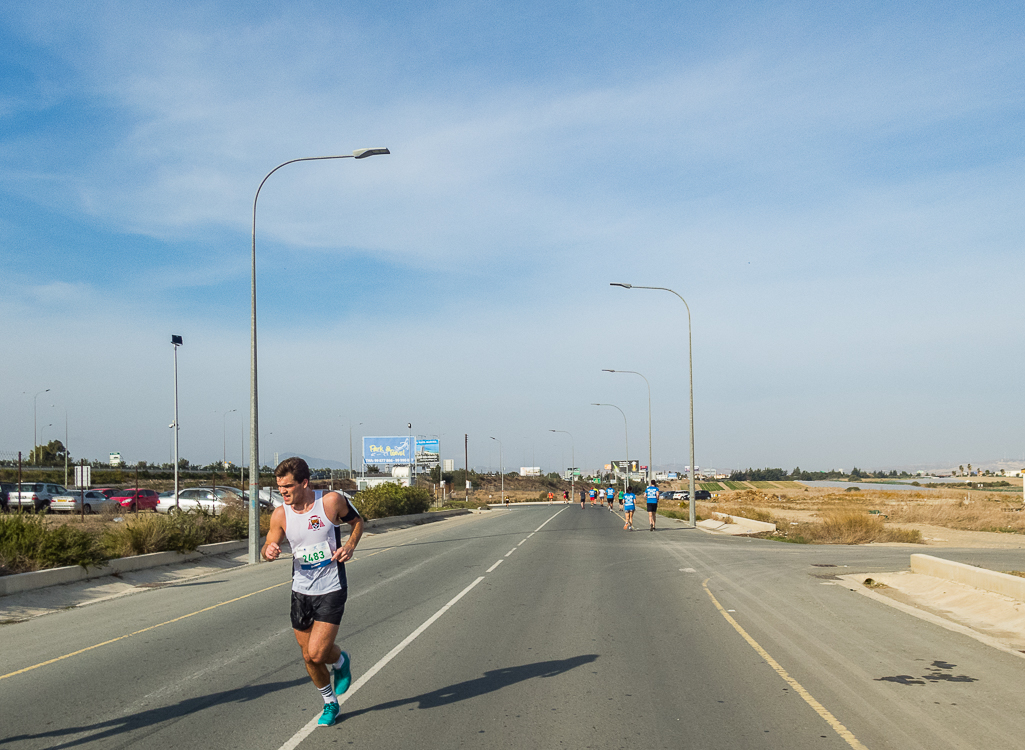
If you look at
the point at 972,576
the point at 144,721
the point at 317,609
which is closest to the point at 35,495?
the point at 144,721

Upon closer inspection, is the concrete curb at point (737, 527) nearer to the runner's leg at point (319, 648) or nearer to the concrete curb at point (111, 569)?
the concrete curb at point (111, 569)

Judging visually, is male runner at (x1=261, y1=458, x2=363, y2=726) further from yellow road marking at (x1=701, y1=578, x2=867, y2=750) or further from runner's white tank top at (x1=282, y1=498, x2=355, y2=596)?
yellow road marking at (x1=701, y1=578, x2=867, y2=750)

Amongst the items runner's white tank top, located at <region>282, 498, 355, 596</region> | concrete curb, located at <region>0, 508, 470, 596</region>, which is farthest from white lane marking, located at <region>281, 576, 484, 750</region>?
concrete curb, located at <region>0, 508, 470, 596</region>

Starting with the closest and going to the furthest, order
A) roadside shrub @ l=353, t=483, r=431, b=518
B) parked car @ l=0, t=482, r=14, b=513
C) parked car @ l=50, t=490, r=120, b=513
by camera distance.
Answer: parked car @ l=0, t=482, r=14, b=513 < roadside shrub @ l=353, t=483, r=431, b=518 < parked car @ l=50, t=490, r=120, b=513

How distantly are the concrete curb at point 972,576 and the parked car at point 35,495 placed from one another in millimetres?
36762

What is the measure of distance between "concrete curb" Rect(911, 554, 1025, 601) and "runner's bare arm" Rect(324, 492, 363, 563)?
32.7 feet

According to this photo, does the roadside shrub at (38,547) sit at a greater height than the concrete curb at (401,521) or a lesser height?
greater

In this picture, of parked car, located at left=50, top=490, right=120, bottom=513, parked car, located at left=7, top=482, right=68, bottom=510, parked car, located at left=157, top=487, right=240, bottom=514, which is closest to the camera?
parked car, located at left=157, top=487, right=240, bottom=514

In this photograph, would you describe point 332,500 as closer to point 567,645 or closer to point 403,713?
point 403,713

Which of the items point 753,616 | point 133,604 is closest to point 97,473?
point 133,604

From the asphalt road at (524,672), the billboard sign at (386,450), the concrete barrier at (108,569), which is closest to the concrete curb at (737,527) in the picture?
the asphalt road at (524,672)

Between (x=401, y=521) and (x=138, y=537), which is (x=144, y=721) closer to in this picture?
(x=138, y=537)

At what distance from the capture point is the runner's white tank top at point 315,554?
5859 mm

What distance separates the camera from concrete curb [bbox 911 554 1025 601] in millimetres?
11492
